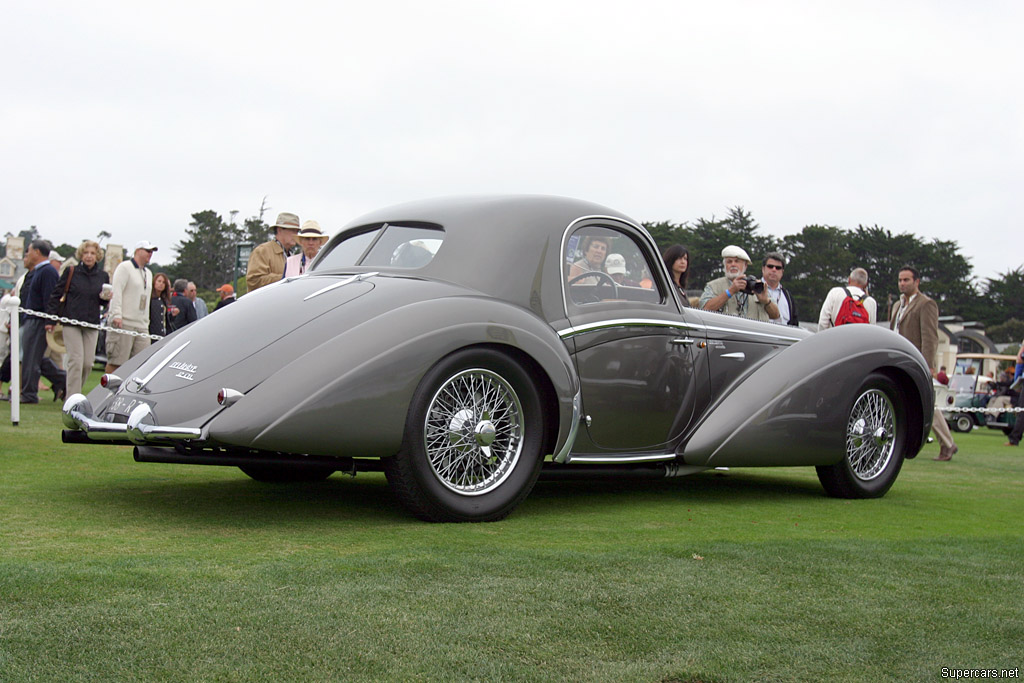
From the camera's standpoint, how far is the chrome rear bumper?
4.26 meters

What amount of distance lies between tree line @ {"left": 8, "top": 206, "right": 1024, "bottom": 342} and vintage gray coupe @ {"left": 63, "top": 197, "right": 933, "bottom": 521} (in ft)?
205

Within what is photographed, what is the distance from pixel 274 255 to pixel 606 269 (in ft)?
14.5

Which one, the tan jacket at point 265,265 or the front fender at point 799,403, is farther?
the tan jacket at point 265,265

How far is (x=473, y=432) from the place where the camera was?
4805mm

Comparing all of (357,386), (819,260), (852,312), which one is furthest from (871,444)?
(819,260)

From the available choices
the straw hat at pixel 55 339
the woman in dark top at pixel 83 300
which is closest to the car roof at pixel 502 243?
the woman in dark top at pixel 83 300

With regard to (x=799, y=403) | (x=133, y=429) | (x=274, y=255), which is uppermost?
(x=274, y=255)

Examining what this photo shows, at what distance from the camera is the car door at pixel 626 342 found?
5480 millimetres

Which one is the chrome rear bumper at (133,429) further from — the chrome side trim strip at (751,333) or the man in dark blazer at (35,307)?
the man in dark blazer at (35,307)

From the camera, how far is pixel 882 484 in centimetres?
680

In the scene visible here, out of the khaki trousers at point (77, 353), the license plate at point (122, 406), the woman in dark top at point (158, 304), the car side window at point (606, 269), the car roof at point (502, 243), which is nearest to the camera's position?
the license plate at point (122, 406)

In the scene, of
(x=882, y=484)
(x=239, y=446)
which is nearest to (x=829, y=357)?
(x=882, y=484)

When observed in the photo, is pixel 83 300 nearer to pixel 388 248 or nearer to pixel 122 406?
pixel 388 248

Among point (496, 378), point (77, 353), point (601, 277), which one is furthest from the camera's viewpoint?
point (77, 353)
